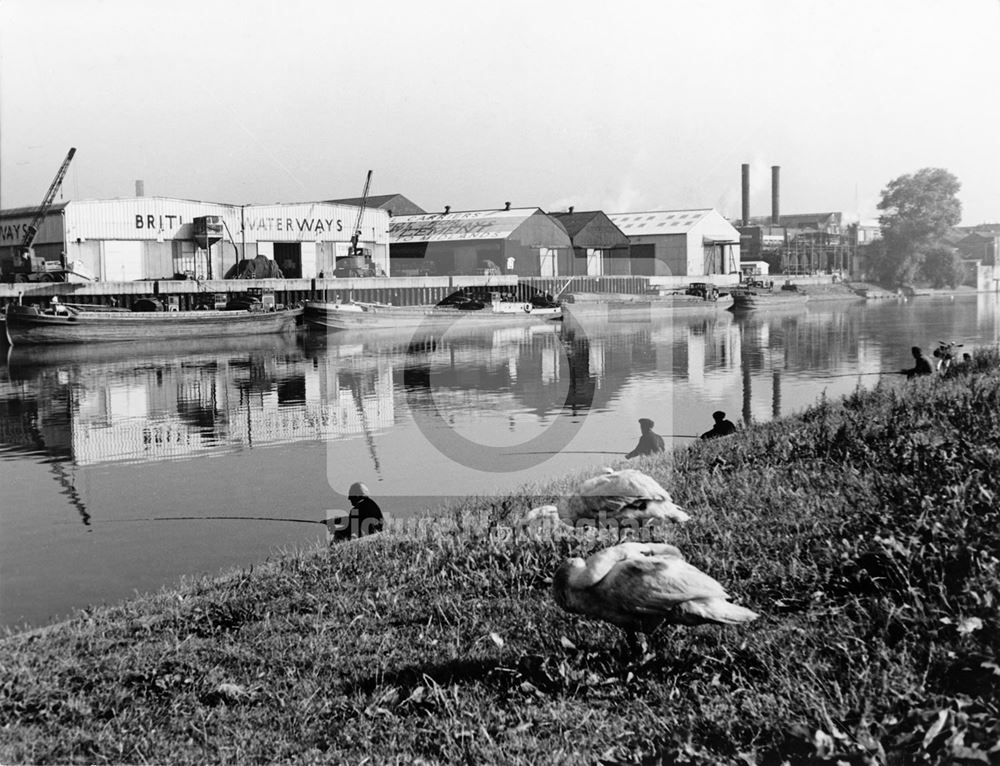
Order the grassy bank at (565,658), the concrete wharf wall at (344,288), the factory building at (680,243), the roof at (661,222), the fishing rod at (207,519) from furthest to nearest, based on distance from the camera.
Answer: the roof at (661,222) → the factory building at (680,243) → the concrete wharf wall at (344,288) → the fishing rod at (207,519) → the grassy bank at (565,658)

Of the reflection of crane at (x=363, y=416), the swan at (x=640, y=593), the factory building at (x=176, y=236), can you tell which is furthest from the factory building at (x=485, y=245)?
the swan at (x=640, y=593)

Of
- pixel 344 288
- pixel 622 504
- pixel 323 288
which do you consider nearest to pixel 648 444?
pixel 622 504

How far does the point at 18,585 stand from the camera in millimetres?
10242

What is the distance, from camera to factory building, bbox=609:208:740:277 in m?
83.7

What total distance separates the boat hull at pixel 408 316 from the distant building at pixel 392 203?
1333 inches

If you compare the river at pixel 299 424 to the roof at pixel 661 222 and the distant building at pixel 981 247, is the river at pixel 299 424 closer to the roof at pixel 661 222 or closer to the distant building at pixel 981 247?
the roof at pixel 661 222

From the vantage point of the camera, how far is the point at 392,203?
90.1m

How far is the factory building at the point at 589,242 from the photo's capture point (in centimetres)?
7700

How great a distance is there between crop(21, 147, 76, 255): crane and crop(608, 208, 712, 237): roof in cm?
4564

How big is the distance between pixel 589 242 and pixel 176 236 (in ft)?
108

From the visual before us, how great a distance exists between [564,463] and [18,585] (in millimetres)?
8709

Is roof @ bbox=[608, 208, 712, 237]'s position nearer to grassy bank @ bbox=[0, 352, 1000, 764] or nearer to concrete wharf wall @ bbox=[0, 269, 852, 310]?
concrete wharf wall @ bbox=[0, 269, 852, 310]

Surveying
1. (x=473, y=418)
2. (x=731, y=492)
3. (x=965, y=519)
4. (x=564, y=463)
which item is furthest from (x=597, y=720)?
(x=473, y=418)

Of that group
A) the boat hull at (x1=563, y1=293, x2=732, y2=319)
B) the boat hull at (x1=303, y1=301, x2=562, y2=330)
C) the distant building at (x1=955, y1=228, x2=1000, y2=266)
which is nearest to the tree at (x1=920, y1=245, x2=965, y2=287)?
the distant building at (x1=955, y1=228, x2=1000, y2=266)
